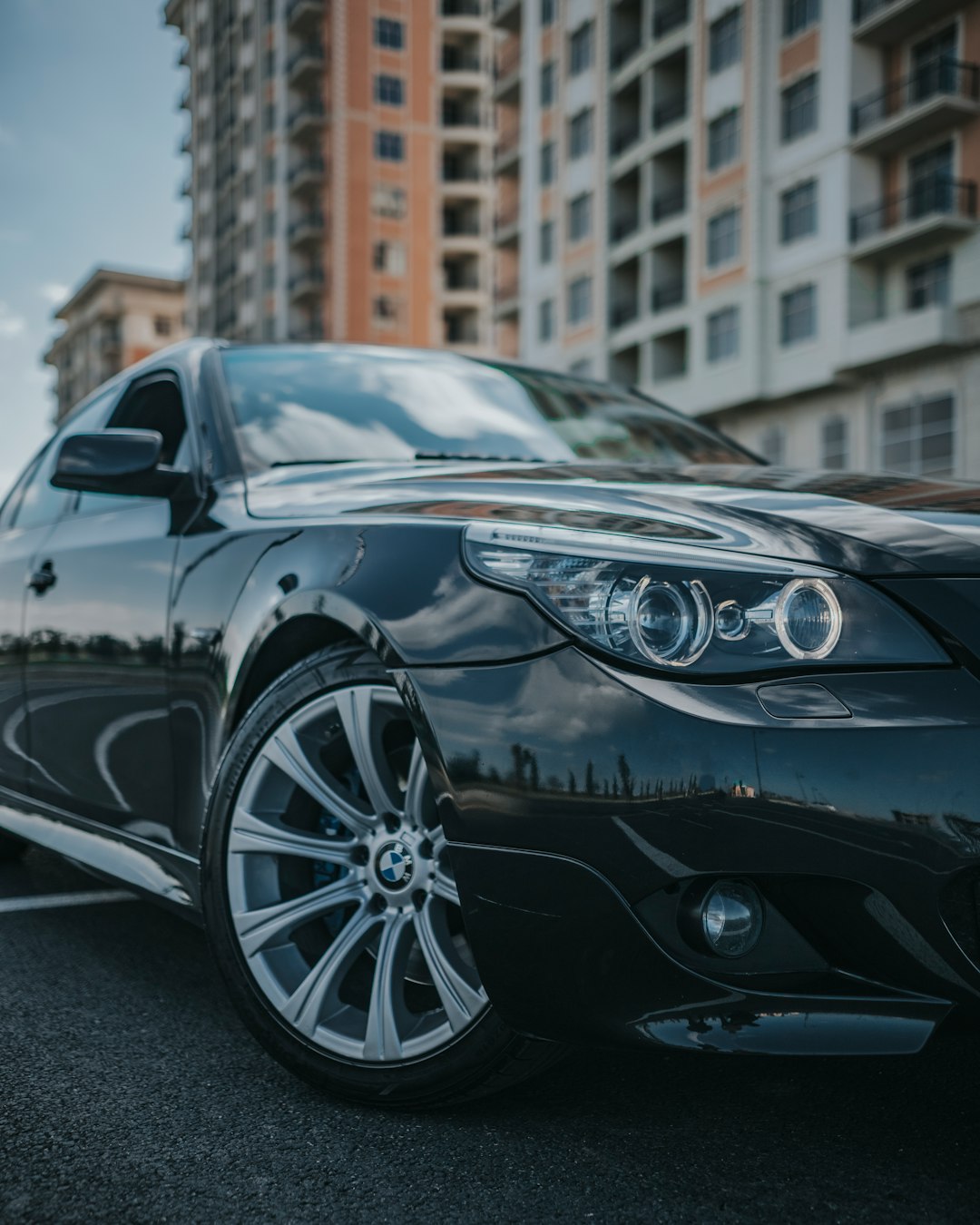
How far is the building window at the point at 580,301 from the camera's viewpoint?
36.3m

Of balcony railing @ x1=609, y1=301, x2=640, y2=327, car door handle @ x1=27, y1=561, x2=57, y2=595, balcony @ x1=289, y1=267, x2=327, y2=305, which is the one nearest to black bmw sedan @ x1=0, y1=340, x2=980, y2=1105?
car door handle @ x1=27, y1=561, x2=57, y2=595

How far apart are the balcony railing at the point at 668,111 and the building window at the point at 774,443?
9.00 meters

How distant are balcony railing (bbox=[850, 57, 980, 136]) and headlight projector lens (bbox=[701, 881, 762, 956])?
90.8 feet

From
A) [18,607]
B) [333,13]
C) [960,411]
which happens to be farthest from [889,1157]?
[333,13]

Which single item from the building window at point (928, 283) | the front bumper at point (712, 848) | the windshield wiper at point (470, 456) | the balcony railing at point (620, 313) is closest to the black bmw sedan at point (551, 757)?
the front bumper at point (712, 848)

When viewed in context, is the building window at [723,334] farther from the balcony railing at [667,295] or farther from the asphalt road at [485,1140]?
the asphalt road at [485,1140]

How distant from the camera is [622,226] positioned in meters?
35.5

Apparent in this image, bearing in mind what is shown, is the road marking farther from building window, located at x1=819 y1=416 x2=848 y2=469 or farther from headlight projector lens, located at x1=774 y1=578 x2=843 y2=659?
building window, located at x1=819 y1=416 x2=848 y2=469

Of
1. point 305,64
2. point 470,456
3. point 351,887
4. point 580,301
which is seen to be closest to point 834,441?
point 580,301

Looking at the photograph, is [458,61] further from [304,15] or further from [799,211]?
[799,211]

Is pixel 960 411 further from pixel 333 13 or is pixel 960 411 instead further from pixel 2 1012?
pixel 333 13

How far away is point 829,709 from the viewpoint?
64.0 inches

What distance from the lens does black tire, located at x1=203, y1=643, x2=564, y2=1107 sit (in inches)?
75.5

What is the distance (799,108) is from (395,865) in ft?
99.0
